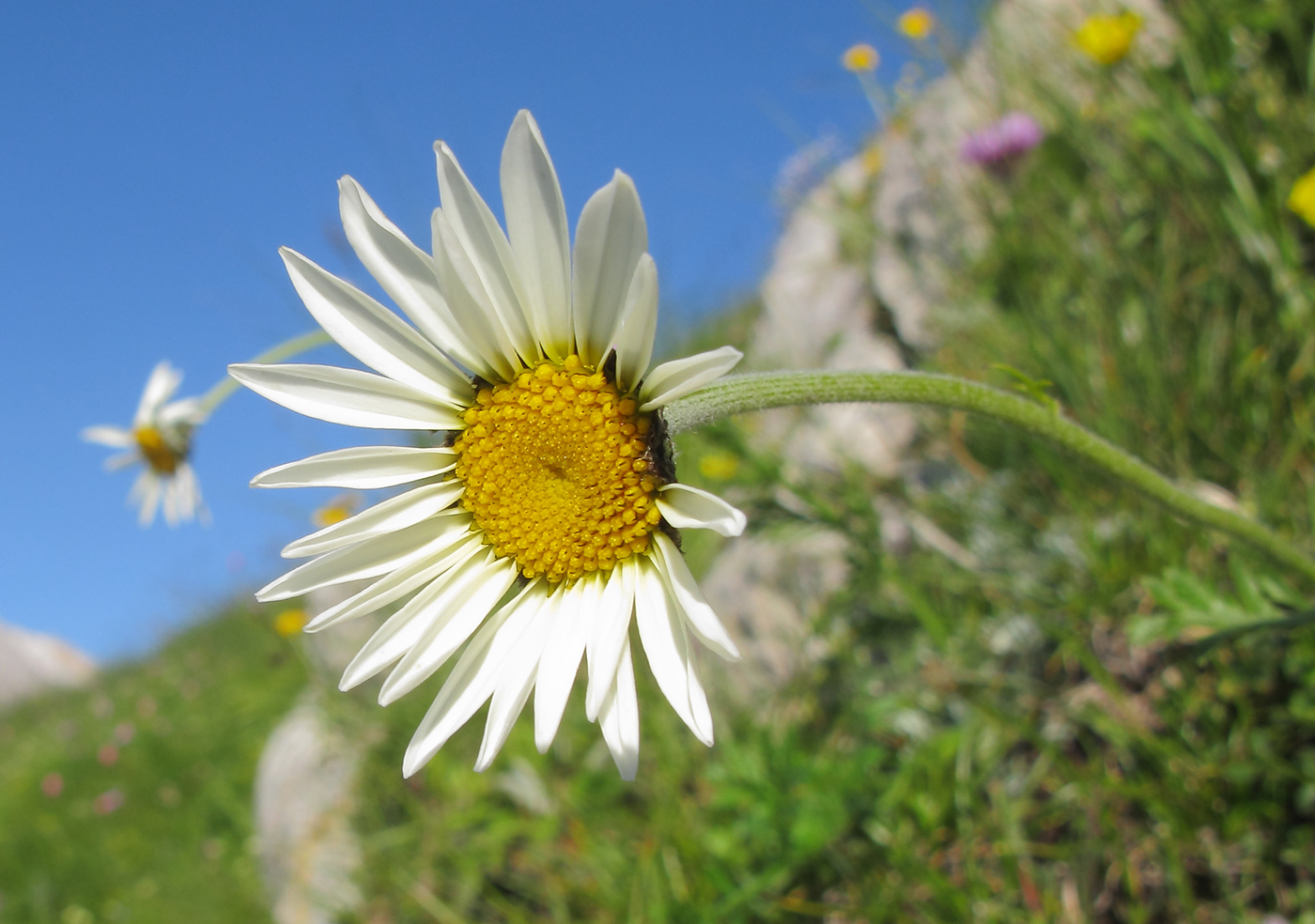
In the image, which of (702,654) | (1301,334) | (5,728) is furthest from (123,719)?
(1301,334)

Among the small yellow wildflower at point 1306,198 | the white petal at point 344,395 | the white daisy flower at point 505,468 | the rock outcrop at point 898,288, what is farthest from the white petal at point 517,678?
the small yellow wildflower at point 1306,198

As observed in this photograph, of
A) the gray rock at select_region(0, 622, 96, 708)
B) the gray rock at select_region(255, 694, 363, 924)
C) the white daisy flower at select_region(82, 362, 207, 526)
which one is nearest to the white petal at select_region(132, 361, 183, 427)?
the white daisy flower at select_region(82, 362, 207, 526)

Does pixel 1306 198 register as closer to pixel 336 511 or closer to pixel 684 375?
pixel 684 375

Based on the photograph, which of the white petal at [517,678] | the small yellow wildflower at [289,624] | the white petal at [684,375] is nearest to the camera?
the white petal at [684,375]

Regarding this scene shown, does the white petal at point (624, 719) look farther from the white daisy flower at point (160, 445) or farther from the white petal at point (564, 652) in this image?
the white daisy flower at point (160, 445)

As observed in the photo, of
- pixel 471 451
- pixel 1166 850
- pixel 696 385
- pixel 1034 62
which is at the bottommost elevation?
pixel 1166 850

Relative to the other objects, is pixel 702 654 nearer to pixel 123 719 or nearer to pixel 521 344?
pixel 521 344

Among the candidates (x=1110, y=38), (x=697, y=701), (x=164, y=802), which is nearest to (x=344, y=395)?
(x=697, y=701)
